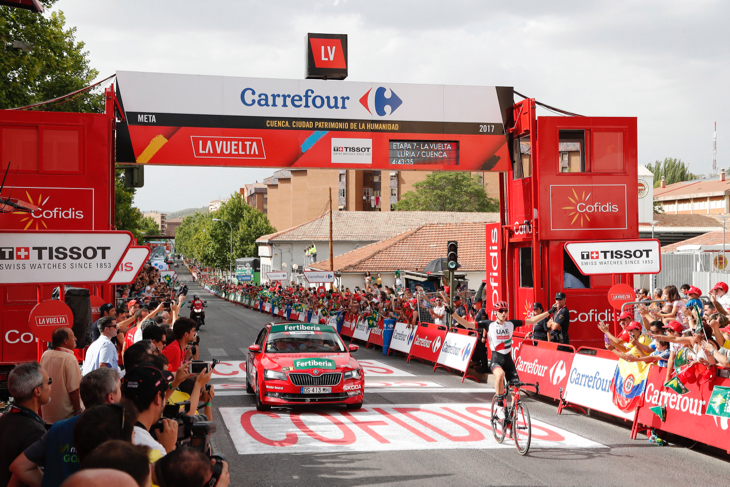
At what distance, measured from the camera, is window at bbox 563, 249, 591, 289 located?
1722 centimetres

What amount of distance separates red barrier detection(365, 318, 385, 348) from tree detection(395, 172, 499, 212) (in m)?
62.2

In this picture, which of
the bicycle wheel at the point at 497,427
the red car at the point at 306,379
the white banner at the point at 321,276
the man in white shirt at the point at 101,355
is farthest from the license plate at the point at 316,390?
the white banner at the point at 321,276

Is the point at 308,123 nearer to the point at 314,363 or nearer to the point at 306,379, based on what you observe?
the point at 314,363

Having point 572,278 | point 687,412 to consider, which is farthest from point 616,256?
point 687,412

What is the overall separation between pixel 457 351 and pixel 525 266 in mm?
2865

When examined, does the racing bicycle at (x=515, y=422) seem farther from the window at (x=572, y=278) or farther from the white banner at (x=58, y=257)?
the window at (x=572, y=278)

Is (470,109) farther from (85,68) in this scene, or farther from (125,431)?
(85,68)

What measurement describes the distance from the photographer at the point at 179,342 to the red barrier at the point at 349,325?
63.5 feet

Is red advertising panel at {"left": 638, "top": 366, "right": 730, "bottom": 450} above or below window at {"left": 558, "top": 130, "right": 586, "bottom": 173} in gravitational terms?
below

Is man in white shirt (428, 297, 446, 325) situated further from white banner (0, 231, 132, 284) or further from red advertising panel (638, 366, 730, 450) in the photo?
white banner (0, 231, 132, 284)

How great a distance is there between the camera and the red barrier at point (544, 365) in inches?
514

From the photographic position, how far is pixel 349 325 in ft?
94.3

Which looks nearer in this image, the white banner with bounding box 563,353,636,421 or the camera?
the camera

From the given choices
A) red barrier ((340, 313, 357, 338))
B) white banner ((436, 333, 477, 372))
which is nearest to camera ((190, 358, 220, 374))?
white banner ((436, 333, 477, 372))
